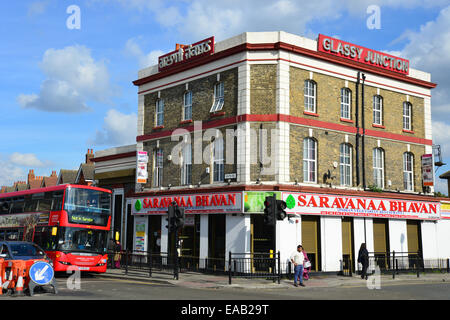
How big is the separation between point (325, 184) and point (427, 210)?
8.36 m

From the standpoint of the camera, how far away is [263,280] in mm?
22641

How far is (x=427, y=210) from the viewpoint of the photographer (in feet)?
101

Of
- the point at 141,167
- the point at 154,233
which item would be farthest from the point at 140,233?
the point at 141,167

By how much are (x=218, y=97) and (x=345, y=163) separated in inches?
323

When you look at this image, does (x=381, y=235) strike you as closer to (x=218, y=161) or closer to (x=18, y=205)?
(x=218, y=161)

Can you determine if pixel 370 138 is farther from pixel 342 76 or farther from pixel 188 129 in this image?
pixel 188 129

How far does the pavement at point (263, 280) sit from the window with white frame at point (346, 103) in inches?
359

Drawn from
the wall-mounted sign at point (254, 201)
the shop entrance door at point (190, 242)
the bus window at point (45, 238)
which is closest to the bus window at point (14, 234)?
the bus window at point (45, 238)

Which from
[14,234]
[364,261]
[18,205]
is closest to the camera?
[364,261]

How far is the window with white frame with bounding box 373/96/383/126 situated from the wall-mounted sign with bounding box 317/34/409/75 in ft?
6.42

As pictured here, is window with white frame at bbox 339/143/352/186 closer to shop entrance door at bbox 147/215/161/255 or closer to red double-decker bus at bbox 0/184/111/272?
shop entrance door at bbox 147/215/161/255

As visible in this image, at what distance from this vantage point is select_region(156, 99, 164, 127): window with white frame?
31.4 metres

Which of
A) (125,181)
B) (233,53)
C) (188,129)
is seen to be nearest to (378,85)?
(233,53)
